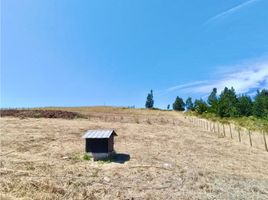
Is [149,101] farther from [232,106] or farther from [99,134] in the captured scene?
[99,134]

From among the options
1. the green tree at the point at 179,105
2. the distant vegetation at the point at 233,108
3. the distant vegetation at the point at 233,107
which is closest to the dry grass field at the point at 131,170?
the distant vegetation at the point at 233,108

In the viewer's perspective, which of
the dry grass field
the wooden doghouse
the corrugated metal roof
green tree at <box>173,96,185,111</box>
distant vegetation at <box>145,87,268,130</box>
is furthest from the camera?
green tree at <box>173,96,185,111</box>

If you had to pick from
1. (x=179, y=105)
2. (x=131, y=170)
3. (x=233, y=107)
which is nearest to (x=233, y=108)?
(x=233, y=107)

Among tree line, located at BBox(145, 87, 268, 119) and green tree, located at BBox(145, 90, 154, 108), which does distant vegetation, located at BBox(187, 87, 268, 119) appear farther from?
green tree, located at BBox(145, 90, 154, 108)

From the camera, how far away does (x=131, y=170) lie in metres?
15.2

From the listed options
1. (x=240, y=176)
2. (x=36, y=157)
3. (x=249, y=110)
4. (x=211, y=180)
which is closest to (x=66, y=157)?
(x=36, y=157)

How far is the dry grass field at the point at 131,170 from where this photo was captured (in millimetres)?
11438

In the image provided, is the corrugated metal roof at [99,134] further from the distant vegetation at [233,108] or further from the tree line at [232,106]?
the tree line at [232,106]

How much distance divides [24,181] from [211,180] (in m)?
8.32

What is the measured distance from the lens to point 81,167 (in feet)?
49.9

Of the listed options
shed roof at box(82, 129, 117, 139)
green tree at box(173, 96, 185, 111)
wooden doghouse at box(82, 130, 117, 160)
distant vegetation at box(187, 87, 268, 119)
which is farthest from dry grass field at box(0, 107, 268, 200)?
green tree at box(173, 96, 185, 111)

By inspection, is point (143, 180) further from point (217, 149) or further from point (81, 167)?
point (217, 149)

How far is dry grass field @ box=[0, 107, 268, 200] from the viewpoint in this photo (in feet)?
37.5

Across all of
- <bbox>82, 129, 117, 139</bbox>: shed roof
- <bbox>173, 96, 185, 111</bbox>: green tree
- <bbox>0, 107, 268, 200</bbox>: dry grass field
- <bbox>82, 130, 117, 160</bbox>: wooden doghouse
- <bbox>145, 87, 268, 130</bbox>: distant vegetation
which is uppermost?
<bbox>173, 96, 185, 111</bbox>: green tree
